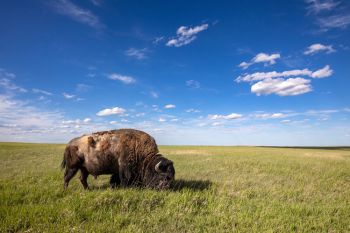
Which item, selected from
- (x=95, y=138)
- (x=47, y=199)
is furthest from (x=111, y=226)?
(x=95, y=138)

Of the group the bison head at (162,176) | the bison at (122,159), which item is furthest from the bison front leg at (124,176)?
the bison head at (162,176)

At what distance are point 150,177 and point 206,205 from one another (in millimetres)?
2741

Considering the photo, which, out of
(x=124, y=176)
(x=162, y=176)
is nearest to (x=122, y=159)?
(x=124, y=176)

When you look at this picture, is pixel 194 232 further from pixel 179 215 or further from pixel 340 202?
pixel 340 202

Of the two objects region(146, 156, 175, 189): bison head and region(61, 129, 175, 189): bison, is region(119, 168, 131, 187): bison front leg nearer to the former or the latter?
region(61, 129, 175, 189): bison

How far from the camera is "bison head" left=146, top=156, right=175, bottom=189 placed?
34.1 feet

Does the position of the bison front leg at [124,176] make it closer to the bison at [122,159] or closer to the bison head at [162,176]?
the bison at [122,159]

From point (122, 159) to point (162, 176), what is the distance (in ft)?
5.43

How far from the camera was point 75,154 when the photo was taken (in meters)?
11.6

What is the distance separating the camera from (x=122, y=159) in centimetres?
1088

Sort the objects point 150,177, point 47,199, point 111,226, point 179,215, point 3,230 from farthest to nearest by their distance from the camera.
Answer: point 150,177 < point 47,199 < point 179,215 < point 111,226 < point 3,230

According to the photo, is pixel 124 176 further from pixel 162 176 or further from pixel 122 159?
pixel 162 176

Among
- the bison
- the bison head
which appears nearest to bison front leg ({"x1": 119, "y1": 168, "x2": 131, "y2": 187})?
the bison

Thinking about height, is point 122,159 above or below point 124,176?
above
